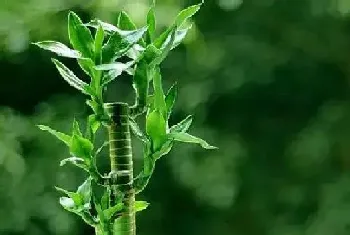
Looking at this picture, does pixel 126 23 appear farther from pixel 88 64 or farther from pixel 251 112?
pixel 251 112

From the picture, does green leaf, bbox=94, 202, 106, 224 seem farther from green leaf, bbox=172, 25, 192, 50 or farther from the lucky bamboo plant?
green leaf, bbox=172, 25, 192, 50

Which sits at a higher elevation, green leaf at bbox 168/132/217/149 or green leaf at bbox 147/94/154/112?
green leaf at bbox 147/94/154/112

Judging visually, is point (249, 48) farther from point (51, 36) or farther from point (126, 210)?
point (126, 210)

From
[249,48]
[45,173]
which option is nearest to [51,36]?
[45,173]

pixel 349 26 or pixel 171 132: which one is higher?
pixel 349 26

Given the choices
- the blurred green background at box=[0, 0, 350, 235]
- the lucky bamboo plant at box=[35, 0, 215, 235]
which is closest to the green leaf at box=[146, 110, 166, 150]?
the lucky bamboo plant at box=[35, 0, 215, 235]

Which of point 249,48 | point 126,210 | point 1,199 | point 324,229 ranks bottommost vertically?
point 324,229
